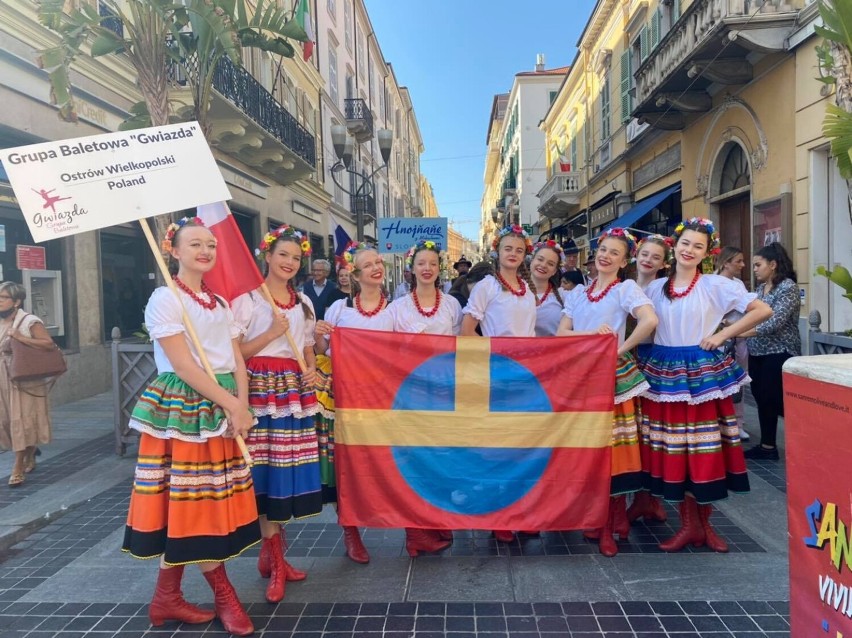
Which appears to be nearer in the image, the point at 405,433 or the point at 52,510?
the point at 405,433

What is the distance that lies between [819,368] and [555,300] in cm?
297

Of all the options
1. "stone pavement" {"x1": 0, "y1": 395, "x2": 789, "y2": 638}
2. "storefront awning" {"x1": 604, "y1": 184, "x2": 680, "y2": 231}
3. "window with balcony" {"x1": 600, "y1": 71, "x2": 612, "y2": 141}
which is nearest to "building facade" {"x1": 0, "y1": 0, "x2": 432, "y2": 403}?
"stone pavement" {"x1": 0, "y1": 395, "x2": 789, "y2": 638}

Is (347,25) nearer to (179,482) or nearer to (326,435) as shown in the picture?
(326,435)

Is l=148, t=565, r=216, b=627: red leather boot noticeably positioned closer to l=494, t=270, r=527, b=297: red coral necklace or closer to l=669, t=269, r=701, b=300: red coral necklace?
l=494, t=270, r=527, b=297: red coral necklace

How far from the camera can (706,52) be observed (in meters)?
9.30

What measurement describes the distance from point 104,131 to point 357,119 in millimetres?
17776

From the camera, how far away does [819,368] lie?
1637 millimetres

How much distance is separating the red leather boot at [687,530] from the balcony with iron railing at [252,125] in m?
8.49

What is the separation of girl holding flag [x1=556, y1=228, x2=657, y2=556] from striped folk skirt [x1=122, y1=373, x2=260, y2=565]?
221cm

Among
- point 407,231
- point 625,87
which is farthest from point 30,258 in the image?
point 625,87

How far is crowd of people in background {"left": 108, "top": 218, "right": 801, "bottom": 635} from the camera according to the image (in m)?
2.77

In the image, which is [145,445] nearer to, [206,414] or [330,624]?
[206,414]

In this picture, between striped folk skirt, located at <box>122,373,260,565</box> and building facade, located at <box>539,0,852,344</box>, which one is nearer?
striped folk skirt, located at <box>122,373,260,565</box>

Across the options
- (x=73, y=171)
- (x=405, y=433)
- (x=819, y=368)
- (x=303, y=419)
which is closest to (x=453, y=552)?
(x=405, y=433)
